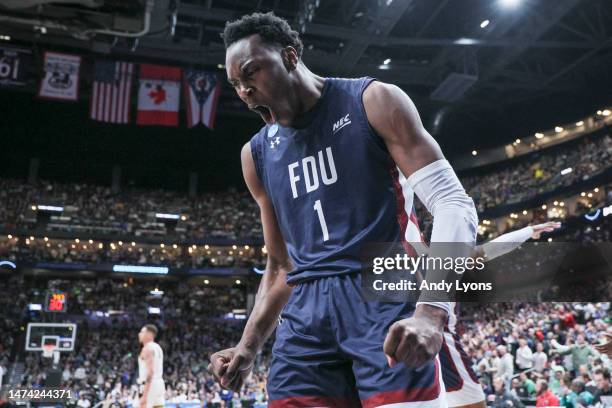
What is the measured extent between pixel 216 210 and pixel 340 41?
17.5m

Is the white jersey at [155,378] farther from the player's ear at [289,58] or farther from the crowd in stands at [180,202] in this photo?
the crowd in stands at [180,202]

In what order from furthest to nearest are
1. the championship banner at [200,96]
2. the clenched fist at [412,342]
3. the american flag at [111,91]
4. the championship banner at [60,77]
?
the championship banner at [200,96] → the championship banner at [60,77] → the american flag at [111,91] → the clenched fist at [412,342]

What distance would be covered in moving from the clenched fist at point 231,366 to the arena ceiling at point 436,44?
17.5 meters

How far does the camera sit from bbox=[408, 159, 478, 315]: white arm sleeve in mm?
1834

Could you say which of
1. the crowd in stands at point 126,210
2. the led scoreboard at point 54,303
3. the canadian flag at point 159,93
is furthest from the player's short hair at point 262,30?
the crowd in stands at point 126,210

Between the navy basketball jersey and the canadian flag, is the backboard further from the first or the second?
the navy basketball jersey

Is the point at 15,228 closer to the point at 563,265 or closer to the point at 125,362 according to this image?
the point at 125,362

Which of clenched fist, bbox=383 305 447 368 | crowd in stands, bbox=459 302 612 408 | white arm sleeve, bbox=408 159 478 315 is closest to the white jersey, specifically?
crowd in stands, bbox=459 302 612 408

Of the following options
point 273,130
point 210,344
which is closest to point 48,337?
point 273,130

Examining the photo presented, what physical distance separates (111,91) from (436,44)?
13054mm

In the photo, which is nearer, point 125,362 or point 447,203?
point 447,203

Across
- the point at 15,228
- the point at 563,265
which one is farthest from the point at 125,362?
the point at 563,265

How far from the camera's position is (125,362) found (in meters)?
27.7

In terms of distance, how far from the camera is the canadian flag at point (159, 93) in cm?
2405
